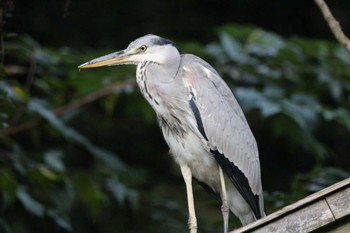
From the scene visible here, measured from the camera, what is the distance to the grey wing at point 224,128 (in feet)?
12.0

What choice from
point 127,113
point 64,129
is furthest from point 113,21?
point 64,129

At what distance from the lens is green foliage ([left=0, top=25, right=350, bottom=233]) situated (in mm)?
4238

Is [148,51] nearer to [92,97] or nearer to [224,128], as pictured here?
[224,128]

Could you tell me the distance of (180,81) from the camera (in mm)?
3701

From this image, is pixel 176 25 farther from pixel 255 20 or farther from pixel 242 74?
pixel 242 74

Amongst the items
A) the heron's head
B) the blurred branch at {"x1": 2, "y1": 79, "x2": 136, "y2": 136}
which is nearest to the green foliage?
the blurred branch at {"x1": 2, "y1": 79, "x2": 136, "y2": 136}

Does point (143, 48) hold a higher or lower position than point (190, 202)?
higher

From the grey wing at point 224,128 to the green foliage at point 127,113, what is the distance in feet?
0.70

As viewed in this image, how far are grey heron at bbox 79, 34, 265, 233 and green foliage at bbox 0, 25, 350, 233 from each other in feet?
0.71

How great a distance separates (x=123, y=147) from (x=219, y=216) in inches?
54.9

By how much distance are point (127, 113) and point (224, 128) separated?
5.41 feet

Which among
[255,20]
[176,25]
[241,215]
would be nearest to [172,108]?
[241,215]

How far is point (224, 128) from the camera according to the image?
3.69 m

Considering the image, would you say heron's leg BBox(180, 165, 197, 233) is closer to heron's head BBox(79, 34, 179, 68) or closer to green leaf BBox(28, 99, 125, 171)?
heron's head BBox(79, 34, 179, 68)
